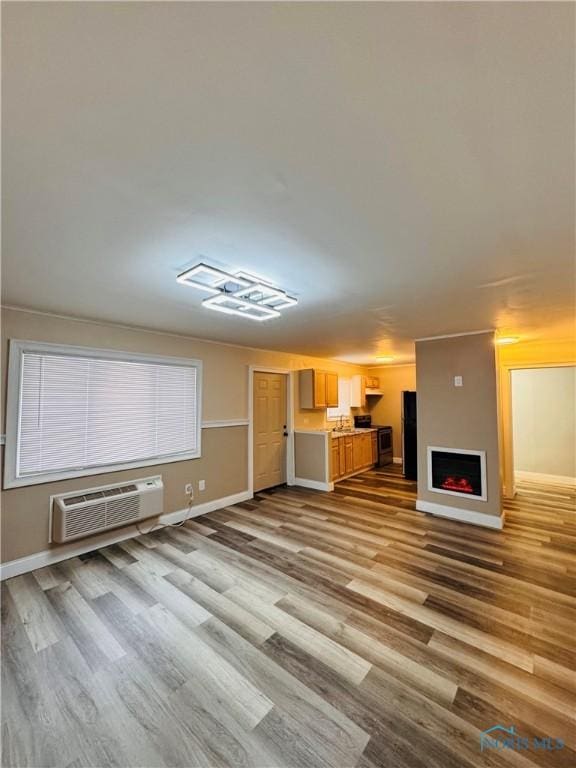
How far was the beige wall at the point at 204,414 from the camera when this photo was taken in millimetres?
2934

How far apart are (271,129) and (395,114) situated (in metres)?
0.39

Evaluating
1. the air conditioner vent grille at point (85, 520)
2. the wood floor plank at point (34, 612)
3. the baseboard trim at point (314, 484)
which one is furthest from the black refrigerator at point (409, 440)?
the wood floor plank at point (34, 612)

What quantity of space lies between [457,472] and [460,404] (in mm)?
901

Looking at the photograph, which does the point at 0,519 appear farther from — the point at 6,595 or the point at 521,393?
the point at 521,393

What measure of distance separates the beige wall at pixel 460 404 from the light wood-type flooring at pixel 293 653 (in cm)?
84

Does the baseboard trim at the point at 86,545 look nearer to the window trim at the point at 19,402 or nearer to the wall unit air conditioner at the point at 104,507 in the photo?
the wall unit air conditioner at the point at 104,507

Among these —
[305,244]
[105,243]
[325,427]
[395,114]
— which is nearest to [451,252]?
[305,244]

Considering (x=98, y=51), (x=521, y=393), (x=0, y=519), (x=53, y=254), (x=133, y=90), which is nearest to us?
(x=98, y=51)

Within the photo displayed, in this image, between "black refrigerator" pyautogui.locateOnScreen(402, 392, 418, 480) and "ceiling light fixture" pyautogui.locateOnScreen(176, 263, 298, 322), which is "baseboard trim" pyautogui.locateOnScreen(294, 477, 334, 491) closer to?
"black refrigerator" pyautogui.locateOnScreen(402, 392, 418, 480)

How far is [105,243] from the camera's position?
1776 mm

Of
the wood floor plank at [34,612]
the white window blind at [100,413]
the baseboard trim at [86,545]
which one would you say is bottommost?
the wood floor plank at [34,612]

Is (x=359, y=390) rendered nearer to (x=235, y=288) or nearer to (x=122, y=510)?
(x=235, y=288)

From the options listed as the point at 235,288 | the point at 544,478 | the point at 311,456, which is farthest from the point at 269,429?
the point at 544,478

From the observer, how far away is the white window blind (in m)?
3.04
